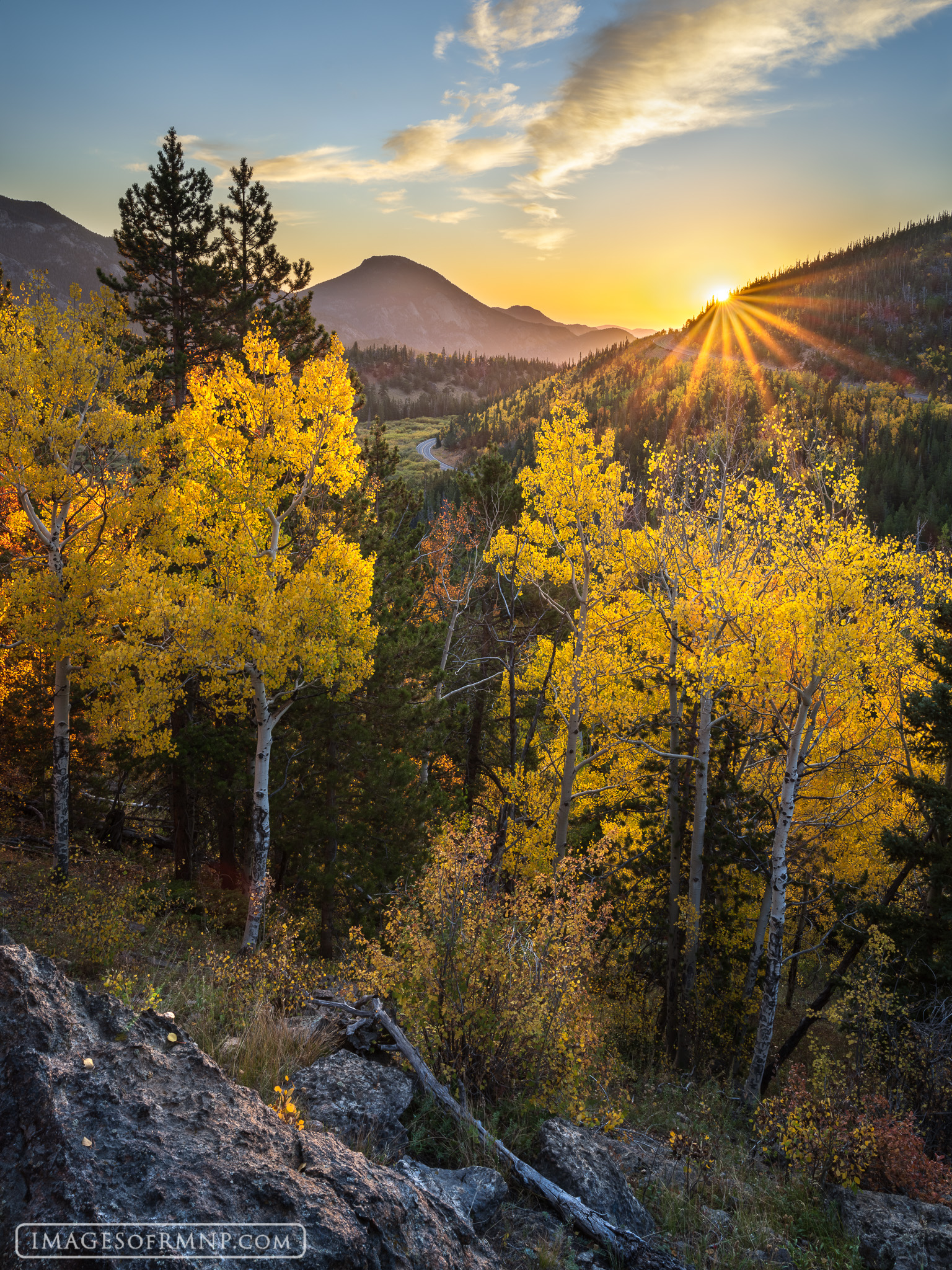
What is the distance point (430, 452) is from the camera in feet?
504

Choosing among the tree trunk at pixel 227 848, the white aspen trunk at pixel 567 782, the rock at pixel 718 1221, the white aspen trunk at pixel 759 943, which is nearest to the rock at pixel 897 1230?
the rock at pixel 718 1221

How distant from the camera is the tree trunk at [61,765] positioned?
13.3 meters

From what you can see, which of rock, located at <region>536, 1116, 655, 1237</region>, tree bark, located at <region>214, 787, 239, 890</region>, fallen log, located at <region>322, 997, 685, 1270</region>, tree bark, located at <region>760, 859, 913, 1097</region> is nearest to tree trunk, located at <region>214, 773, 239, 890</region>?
tree bark, located at <region>214, 787, 239, 890</region>

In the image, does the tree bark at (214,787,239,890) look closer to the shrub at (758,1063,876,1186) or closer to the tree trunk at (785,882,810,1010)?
the shrub at (758,1063,876,1186)

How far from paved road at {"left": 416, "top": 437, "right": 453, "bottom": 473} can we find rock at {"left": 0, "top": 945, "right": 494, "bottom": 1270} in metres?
129

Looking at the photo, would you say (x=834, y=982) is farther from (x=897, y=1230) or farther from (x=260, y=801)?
(x=260, y=801)

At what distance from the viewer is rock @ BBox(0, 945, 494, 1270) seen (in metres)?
2.71

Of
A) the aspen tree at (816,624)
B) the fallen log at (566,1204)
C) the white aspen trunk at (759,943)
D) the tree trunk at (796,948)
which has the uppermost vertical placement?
the aspen tree at (816,624)

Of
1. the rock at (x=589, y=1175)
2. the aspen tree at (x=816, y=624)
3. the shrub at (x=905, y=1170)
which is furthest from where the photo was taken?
the aspen tree at (x=816, y=624)

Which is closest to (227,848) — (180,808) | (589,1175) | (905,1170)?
(180,808)

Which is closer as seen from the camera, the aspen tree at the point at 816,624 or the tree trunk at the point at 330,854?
the aspen tree at the point at 816,624

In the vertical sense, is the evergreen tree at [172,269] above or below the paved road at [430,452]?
below

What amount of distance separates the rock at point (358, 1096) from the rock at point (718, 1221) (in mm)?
2764

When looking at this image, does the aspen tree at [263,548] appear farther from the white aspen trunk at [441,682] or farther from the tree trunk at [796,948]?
the tree trunk at [796,948]
